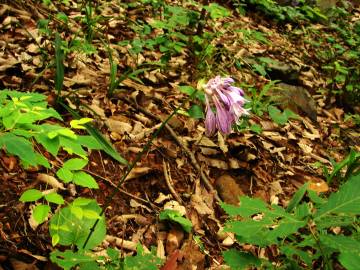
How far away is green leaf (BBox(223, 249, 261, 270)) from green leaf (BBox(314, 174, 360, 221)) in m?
0.32

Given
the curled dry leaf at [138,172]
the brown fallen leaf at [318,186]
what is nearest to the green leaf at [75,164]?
the curled dry leaf at [138,172]

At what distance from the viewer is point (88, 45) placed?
121 inches

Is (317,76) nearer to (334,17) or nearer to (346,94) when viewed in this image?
(346,94)

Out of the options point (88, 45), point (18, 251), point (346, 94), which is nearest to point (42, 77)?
point (88, 45)

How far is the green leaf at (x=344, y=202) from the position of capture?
1188 mm

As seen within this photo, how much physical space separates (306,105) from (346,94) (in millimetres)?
783

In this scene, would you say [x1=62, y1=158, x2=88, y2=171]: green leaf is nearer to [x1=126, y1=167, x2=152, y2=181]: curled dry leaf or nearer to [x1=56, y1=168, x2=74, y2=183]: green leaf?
[x1=56, y1=168, x2=74, y2=183]: green leaf

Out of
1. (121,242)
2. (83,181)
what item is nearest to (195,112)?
(121,242)

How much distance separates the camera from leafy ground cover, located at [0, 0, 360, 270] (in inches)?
55.3

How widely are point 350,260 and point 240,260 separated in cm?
42

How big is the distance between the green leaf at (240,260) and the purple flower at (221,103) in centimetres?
50

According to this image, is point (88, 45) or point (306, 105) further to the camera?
point (306, 105)

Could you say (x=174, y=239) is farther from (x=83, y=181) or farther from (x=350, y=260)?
(x=350, y=260)

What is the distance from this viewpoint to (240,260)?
1450 millimetres
